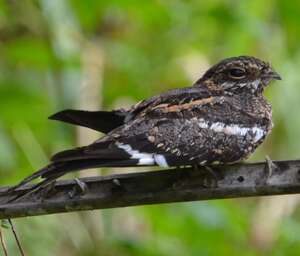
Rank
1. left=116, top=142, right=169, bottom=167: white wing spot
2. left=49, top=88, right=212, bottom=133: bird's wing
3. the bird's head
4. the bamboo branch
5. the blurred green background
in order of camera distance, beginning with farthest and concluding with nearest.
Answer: the blurred green background, the bird's head, left=49, top=88, right=212, bottom=133: bird's wing, left=116, top=142, right=169, bottom=167: white wing spot, the bamboo branch

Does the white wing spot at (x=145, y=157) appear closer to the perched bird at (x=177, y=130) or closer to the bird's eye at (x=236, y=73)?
the perched bird at (x=177, y=130)

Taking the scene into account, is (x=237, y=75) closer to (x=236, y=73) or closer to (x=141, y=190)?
(x=236, y=73)

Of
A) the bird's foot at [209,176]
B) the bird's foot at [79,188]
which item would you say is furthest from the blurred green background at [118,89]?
the bird's foot at [79,188]

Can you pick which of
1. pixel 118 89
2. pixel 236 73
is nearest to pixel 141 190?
pixel 236 73

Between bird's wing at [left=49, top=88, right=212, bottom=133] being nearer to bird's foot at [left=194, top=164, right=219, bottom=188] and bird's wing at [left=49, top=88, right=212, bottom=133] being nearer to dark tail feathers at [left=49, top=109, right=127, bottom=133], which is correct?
dark tail feathers at [left=49, top=109, right=127, bottom=133]

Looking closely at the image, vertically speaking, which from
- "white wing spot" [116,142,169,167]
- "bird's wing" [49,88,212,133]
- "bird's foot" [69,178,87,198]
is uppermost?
"bird's wing" [49,88,212,133]

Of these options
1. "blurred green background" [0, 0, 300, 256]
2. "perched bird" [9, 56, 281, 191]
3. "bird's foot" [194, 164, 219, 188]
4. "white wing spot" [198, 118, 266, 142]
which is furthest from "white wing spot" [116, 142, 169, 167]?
"blurred green background" [0, 0, 300, 256]

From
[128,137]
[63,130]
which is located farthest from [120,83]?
[128,137]
